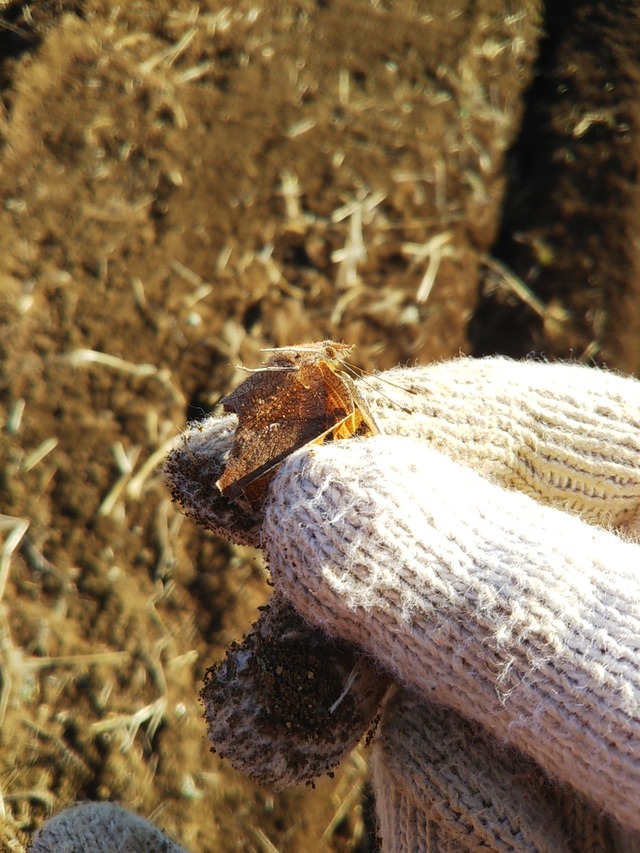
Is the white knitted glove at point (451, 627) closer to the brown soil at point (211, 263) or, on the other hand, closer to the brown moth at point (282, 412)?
the brown moth at point (282, 412)

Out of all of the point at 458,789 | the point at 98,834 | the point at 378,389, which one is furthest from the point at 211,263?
the point at 458,789

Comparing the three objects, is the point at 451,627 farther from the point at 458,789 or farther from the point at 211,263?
the point at 211,263

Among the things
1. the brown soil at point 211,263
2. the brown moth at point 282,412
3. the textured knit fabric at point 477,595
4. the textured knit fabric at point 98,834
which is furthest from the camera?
the brown soil at point 211,263

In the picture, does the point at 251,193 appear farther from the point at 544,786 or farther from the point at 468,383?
the point at 544,786

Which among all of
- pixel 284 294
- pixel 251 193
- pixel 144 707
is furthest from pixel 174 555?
pixel 251 193

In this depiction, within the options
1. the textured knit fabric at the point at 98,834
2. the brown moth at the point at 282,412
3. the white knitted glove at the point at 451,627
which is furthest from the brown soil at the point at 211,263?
the brown moth at the point at 282,412

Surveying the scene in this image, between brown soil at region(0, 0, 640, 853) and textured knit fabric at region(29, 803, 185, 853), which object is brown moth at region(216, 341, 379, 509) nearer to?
textured knit fabric at region(29, 803, 185, 853)

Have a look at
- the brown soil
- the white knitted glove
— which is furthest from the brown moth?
the brown soil
